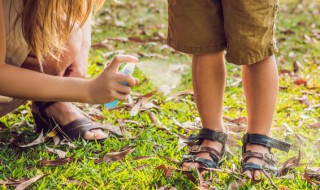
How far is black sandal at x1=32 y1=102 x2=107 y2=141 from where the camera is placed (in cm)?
311

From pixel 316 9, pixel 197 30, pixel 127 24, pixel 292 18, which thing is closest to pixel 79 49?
pixel 197 30

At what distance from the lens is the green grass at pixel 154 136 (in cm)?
264

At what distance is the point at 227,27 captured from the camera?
2.66 meters

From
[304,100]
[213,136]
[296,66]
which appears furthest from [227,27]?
[296,66]

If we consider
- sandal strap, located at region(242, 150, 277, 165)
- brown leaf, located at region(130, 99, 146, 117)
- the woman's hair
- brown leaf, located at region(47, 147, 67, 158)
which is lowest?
brown leaf, located at region(47, 147, 67, 158)

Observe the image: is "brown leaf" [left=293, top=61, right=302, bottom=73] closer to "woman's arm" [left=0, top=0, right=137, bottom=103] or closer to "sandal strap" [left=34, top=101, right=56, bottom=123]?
"sandal strap" [left=34, top=101, right=56, bottom=123]

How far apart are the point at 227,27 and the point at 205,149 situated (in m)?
0.59

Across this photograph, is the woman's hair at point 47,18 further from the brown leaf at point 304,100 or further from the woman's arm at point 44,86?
the brown leaf at point 304,100

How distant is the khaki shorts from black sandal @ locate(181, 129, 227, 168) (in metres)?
0.40

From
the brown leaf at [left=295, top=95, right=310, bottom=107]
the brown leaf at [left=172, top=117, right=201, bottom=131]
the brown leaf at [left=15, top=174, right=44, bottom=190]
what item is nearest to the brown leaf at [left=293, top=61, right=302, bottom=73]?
the brown leaf at [left=295, top=95, right=310, bottom=107]

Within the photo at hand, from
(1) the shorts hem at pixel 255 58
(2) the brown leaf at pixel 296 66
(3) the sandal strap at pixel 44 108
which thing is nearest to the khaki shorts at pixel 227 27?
(1) the shorts hem at pixel 255 58

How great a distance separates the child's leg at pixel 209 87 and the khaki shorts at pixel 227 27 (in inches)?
2.4

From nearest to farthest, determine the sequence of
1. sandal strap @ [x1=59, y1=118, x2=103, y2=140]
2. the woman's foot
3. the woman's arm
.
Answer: the woman's arm, the woman's foot, sandal strap @ [x1=59, y1=118, x2=103, y2=140]

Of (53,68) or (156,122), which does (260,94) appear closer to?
(156,122)
